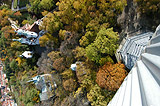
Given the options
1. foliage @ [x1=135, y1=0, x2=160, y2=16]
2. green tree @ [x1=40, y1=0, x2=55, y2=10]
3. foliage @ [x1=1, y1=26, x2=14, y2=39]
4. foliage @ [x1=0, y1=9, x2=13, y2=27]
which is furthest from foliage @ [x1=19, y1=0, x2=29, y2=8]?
foliage @ [x1=135, y1=0, x2=160, y2=16]

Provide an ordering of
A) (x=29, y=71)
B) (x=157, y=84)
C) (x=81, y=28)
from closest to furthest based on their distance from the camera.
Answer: (x=157, y=84) < (x=81, y=28) < (x=29, y=71)

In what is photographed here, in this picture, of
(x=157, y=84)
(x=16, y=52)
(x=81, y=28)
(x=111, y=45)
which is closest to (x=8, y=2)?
(x=16, y=52)

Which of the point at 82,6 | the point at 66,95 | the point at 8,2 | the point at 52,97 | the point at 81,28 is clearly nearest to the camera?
the point at 82,6

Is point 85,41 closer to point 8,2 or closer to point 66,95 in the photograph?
point 66,95

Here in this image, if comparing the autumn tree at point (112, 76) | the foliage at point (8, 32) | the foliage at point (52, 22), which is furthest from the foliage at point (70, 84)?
the foliage at point (8, 32)

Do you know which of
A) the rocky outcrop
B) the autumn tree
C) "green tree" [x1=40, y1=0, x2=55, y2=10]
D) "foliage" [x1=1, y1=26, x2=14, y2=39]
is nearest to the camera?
the autumn tree

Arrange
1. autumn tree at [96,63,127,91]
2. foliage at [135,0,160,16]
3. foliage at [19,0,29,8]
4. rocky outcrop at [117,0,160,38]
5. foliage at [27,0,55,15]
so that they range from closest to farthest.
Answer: foliage at [135,0,160,16] < autumn tree at [96,63,127,91] < rocky outcrop at [117,0,160,38] < foliage at [27,0,55,15] < foliage at [19,0,29,8]

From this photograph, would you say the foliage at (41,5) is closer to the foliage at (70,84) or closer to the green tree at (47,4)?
the green tree at (47,4)

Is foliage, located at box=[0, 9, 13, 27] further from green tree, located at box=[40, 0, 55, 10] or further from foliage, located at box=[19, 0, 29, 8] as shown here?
green tree, located at box=[40, 0, 55, 10]

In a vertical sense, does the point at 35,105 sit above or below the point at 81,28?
below
